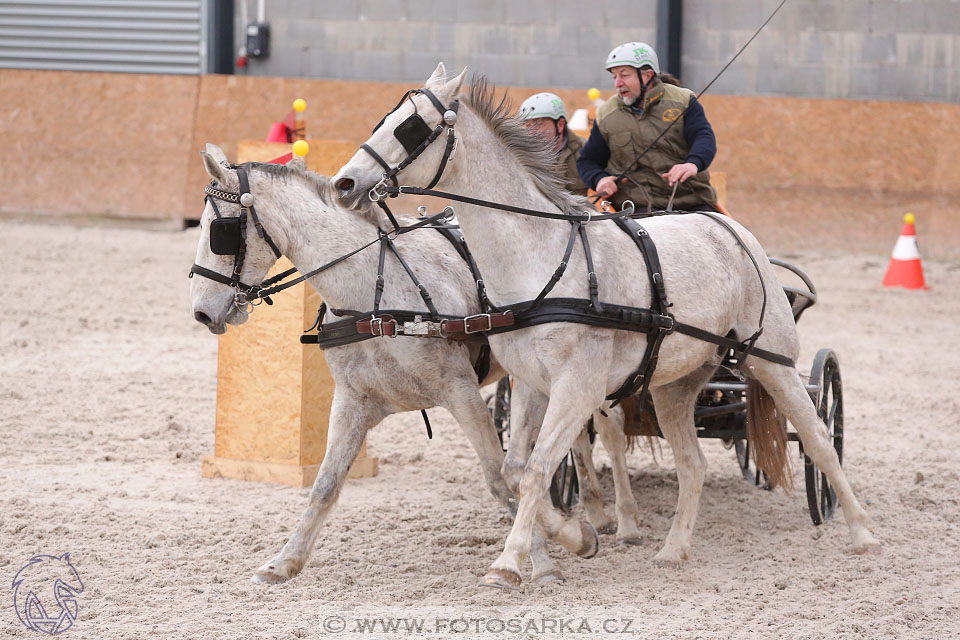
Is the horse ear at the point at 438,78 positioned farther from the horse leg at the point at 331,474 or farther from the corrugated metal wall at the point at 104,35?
the corrugated metal wall at the point at 104,35

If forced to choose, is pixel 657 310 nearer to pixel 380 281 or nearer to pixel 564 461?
pixel 380 281

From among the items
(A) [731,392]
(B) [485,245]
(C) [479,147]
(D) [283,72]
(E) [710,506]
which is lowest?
(E) [710,506]

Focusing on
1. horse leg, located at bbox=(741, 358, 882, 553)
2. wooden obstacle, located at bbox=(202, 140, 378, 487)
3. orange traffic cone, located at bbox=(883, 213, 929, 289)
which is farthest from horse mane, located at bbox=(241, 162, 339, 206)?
orange traffic cone, located at bbox=(883, 213, 929, 289)

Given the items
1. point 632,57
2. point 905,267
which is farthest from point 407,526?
point 905,267

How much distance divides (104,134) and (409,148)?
10727mm

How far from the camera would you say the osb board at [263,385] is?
5973 mm

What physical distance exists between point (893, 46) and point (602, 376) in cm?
1073

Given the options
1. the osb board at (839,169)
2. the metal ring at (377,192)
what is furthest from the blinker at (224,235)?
the osb board at (839,169)

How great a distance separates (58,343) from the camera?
898 cm

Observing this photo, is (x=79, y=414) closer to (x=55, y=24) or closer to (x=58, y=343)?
(x=58, y=343)

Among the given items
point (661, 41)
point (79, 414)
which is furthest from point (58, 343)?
point (661, 41)

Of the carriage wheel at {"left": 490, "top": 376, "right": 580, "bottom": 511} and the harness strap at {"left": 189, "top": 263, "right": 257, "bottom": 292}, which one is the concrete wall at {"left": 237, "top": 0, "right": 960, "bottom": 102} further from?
the harness strap at {"left": 189, "top": 263, "right": 257, "bottom": 292}

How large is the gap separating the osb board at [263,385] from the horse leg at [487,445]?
1.73 meters

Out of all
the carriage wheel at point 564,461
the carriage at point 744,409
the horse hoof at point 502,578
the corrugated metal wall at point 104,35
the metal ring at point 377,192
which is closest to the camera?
the metal ring at point 377,192
